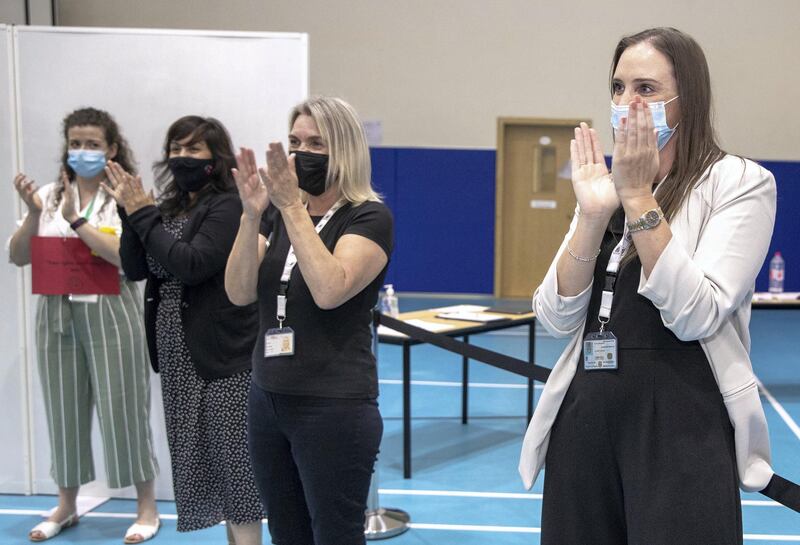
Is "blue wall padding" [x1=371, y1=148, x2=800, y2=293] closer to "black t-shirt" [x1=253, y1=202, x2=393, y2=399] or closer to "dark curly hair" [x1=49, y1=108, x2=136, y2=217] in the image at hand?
"dark curly hair" [x1=49, y1=108, x2=136, y2=217]

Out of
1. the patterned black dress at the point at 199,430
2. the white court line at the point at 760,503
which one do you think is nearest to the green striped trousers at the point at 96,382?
the patterned black dress at the point at 199,430

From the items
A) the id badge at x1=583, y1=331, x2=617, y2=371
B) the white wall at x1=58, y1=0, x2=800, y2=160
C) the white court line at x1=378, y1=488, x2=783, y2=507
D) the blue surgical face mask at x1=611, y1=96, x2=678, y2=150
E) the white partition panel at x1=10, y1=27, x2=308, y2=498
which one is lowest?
the white court line at x1=378, y1=488, x2=783, y2=507

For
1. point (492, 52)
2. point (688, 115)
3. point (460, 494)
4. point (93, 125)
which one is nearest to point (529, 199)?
point (492, 52)

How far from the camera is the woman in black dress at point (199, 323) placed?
2887mm

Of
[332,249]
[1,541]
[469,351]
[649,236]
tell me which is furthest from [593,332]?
[1,541]

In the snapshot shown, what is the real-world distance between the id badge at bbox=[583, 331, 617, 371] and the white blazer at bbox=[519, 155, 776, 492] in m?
0.07

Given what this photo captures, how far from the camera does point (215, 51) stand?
3.96m

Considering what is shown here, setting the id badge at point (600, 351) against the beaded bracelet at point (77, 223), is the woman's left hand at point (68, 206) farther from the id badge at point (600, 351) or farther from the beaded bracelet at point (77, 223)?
the id badge at point (600, 351)

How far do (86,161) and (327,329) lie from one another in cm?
186

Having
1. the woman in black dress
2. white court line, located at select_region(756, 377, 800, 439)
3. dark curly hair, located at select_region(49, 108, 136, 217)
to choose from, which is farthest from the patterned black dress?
white court line, located at select_region(756, 377, 800, 439)

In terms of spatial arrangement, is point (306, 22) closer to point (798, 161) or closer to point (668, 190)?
point (798, 161)

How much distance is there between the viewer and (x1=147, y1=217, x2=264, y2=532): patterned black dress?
2.91 metres

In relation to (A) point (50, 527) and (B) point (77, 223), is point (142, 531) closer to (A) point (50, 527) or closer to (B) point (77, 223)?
(A) point (50, 527)

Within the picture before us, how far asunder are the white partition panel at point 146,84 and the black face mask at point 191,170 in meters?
0.97
